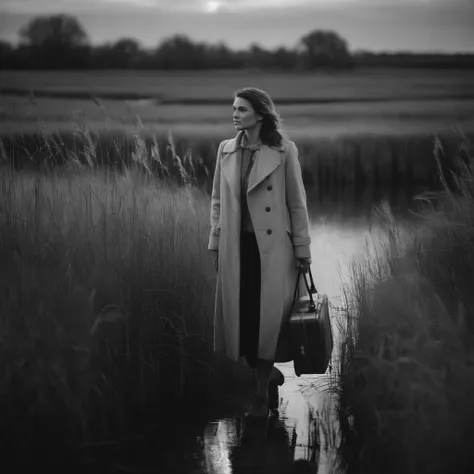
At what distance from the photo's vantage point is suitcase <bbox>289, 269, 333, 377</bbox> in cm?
411

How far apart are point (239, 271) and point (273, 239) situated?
0.24 meters

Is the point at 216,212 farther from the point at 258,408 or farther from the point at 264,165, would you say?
the point at 258,408

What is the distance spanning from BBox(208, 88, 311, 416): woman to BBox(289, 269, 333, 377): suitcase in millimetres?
111

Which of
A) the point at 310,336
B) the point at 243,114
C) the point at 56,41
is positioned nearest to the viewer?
the point at 310,336

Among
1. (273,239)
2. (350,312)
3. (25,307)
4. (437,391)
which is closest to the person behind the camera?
(437,391)

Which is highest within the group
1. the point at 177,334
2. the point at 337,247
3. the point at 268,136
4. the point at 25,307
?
the point at 268,136

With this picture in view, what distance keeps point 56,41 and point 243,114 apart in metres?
9.01

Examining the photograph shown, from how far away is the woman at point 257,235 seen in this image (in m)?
4.23

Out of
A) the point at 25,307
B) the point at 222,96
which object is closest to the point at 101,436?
the point at 25,307

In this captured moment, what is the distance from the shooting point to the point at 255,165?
426 cm

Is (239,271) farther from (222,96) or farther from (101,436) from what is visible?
(222,96)

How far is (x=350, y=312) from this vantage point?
4.64 meters

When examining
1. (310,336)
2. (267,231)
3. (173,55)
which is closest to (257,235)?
(267,231)

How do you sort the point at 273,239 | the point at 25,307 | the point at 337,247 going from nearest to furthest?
the point at 25,307 → the point at 273,239 → the point at 337,247
